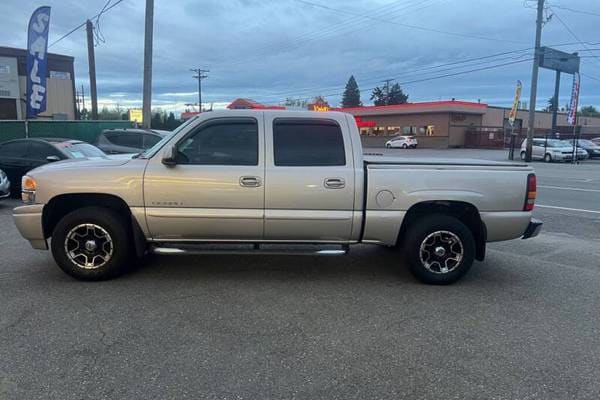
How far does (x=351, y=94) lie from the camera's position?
122875 mm

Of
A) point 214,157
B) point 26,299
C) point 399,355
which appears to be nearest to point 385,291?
point 399,355

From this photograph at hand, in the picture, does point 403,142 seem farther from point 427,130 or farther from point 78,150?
point 78,150

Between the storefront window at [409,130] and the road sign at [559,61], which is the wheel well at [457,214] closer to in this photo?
the road sign at [559,61]

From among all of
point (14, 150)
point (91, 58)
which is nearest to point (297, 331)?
point (14, 150)

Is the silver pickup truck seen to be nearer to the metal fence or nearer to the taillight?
the taillight

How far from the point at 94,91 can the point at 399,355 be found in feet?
86.0

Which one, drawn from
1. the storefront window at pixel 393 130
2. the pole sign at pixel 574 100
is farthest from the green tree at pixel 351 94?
the pole sign at pixel 574 100

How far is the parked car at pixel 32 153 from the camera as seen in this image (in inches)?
430

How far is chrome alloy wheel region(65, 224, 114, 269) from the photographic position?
5191mm

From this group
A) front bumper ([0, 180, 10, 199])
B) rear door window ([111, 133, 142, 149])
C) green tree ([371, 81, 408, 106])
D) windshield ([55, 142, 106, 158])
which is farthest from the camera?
green tree ([371, 81, 408, 106])

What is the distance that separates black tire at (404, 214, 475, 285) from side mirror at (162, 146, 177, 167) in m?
2.58

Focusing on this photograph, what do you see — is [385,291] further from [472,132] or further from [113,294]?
[472,132]

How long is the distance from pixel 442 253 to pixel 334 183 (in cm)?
139

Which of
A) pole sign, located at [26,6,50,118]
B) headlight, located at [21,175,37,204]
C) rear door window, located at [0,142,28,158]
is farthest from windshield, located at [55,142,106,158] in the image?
pole sign, located at [26,6,50,118]
